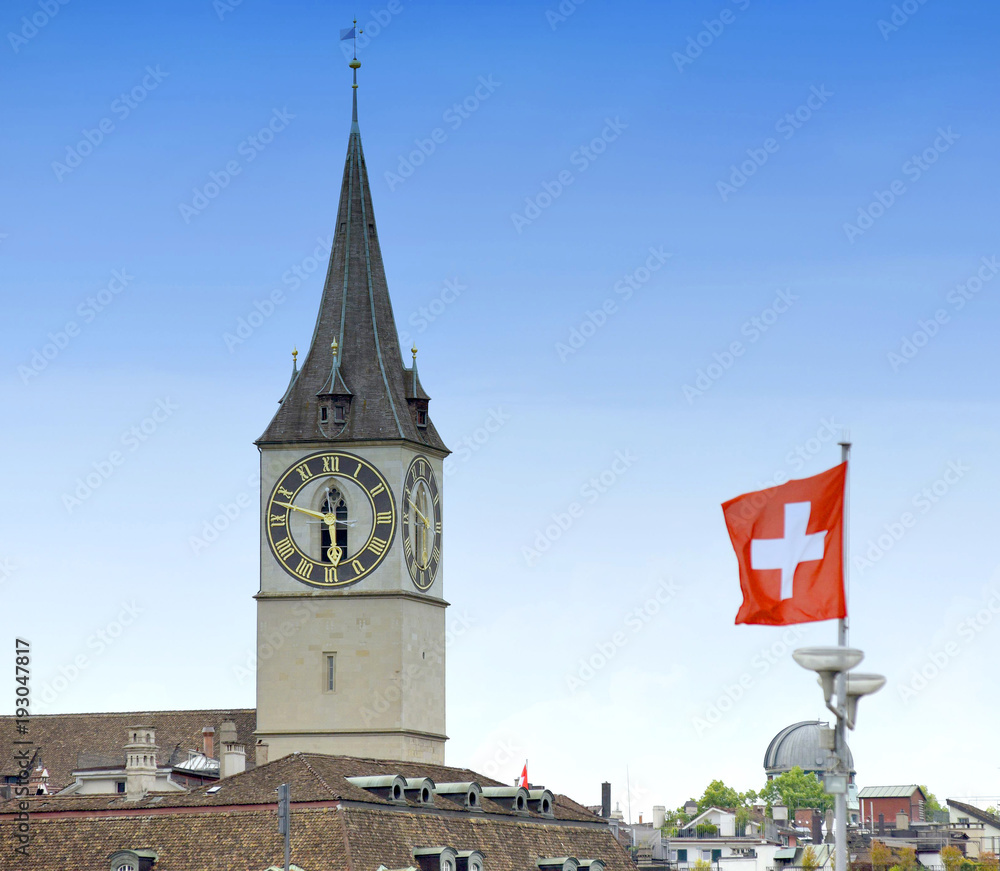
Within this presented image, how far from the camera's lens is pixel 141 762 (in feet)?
339

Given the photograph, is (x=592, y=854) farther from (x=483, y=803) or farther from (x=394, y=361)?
(x=394, y=361)

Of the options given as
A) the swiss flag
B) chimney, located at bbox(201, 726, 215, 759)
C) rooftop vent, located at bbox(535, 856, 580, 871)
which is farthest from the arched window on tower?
the swiss flag

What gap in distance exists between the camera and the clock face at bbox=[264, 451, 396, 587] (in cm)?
10225

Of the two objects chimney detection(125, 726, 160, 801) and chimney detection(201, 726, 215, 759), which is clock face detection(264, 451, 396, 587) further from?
chimney detection(201, 726, 215, 759)

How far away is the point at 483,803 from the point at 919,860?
4121 inches

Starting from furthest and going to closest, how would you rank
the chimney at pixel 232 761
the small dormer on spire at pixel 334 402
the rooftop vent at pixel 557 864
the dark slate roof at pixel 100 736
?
1. the dark slate roof at pixel 100 736
2. the small dormer on spire at pixel 334 402
3. the chimney at pixel 232 761
4. the rooftop vent at pixel 557 864

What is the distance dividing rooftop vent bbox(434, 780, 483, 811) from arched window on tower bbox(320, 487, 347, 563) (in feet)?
36.6

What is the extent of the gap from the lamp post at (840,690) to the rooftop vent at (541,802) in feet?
206

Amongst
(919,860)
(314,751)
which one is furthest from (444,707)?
(919,860)

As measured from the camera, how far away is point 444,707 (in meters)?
105

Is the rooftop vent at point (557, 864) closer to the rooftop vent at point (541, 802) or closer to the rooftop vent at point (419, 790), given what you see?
the rooftop vent at point (541, 802)

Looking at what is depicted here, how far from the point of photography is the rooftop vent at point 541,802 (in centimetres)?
10294

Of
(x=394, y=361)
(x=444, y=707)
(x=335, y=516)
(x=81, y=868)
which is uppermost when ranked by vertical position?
(x=394, y=361)

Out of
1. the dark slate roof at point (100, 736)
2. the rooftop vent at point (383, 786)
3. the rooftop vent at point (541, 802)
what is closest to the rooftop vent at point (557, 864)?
the rooftop vent at point (541, 802)
